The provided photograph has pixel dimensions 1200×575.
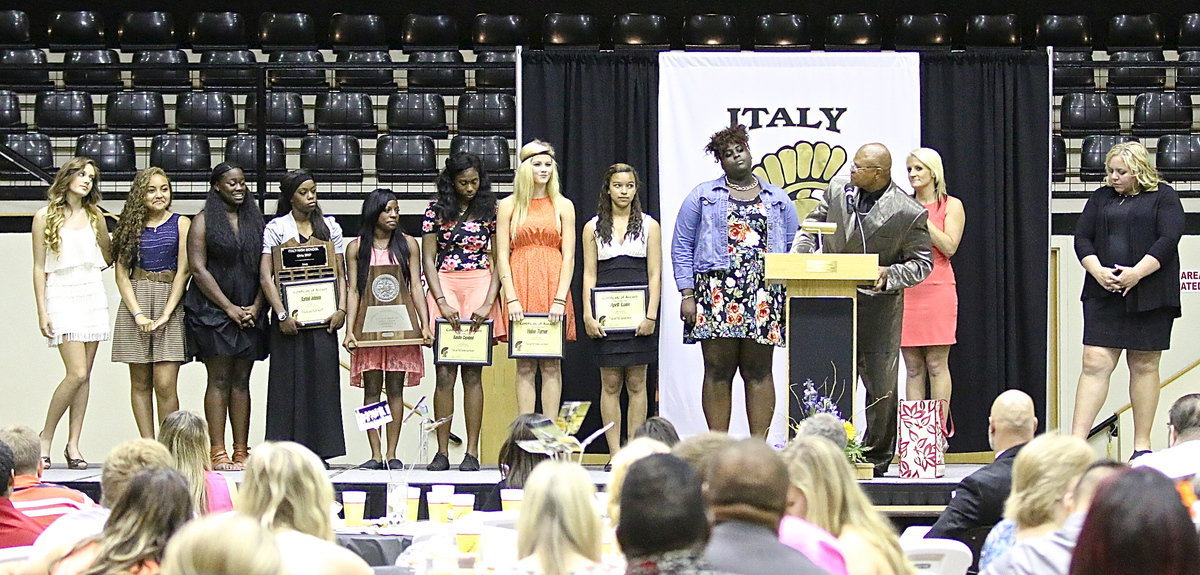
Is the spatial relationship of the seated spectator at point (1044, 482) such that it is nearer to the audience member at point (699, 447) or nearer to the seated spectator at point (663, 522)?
the audience member at point (699, 447)

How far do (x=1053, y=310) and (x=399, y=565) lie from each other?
258 inches

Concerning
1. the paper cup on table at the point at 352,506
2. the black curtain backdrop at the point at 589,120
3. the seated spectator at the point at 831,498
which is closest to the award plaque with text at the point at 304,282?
the black curtain backdrop at the point at 589,120

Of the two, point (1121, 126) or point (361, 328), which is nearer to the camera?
point (361, 328)

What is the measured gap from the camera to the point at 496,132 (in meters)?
9.52

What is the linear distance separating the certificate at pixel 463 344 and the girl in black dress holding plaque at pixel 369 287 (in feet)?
0.37

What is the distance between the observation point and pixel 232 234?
22.2 ft

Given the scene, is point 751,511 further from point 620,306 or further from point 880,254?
point 620,306

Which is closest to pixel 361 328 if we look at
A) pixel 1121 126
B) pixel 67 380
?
pixel 67 380

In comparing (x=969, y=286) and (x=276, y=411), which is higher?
(x=969, y=286)

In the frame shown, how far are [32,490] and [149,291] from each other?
2.78m

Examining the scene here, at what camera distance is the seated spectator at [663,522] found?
7.65ft

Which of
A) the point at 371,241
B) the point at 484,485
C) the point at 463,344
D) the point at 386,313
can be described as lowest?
the point at 484,485

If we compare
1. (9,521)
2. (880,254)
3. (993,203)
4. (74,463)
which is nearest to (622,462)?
(9,521)

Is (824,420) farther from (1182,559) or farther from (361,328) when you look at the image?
(361,328)
